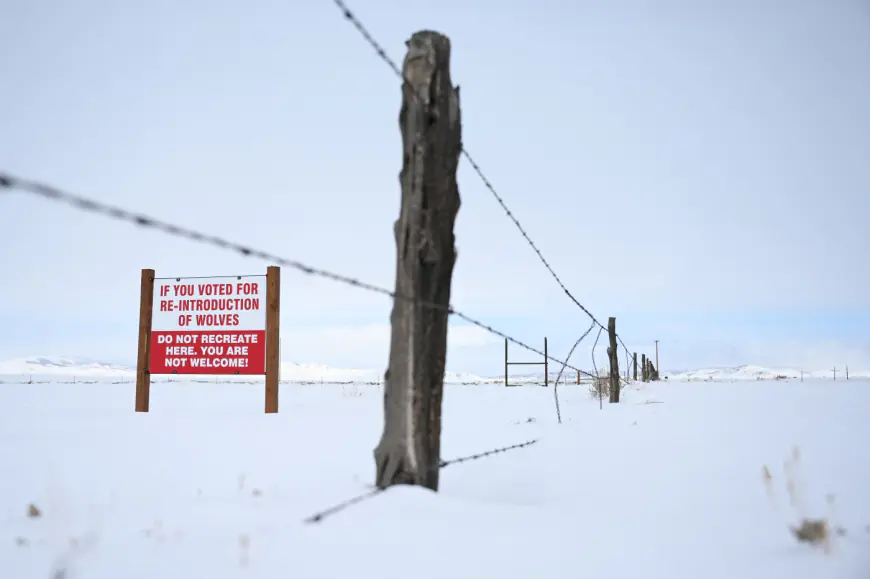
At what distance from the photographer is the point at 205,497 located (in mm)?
3838

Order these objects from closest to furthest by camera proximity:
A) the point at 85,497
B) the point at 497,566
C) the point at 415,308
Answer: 1. the point at 497,566
2. the point at 415,308
3. the point at 85,497

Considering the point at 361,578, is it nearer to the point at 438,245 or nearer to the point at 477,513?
the point at 477,513

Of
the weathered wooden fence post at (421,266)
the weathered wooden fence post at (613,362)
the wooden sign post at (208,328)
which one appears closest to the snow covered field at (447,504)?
the weathered wooden fence post at (421,266)

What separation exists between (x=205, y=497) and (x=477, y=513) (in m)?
1.62

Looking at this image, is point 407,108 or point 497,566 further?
point 407,108

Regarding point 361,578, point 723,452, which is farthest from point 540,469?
point 361,578

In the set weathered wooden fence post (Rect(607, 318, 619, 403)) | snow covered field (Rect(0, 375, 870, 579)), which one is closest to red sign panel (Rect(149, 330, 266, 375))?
snow covered field (Rect(0, 375, 870, 579))

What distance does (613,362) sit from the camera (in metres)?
13.9

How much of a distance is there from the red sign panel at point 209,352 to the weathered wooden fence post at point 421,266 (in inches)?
324

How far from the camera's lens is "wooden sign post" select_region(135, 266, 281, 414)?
1147 cm

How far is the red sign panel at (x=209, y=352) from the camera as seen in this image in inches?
457

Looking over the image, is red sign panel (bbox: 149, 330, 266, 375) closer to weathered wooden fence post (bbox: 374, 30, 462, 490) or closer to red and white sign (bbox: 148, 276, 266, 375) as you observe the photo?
red and white sign (bbox: 148, 276, 266, 375)

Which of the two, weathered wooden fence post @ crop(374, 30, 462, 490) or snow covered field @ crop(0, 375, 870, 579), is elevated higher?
weathered wooden fence post @ crop(374, 30, 462, 490)

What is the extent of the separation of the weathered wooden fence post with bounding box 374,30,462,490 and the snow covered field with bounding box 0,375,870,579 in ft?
0.99
